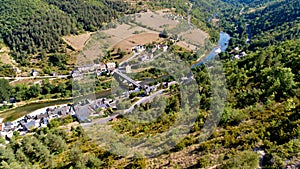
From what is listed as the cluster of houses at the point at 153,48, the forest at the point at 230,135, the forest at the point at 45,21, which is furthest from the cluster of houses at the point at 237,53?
the forest at the point at 45,21

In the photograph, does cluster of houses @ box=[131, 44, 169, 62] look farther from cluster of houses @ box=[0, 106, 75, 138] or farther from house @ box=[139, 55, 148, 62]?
cluster of houses @ box=[0, 106, 75, 138]

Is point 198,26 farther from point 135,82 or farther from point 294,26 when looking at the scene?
point 135,82

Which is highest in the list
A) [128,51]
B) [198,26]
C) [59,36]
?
[198,26]

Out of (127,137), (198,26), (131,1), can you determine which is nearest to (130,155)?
(127,137)

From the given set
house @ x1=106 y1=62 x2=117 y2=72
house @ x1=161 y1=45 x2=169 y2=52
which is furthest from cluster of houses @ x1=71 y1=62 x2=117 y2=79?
house @ x1=161 y1=45 x2=169 y2=52

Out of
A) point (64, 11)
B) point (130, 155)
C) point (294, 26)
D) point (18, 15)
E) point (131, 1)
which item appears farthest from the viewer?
point (131, 1)

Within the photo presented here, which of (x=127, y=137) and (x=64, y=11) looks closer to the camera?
(x=127, y=137)

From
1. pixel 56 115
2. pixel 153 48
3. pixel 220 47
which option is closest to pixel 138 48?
pixel 153 48

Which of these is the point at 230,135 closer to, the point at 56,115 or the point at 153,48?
the point at 56,115

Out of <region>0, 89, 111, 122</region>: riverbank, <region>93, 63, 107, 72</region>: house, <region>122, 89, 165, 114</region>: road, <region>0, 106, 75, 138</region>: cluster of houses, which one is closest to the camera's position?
<region>122, 89, 165, 114</region>: road
